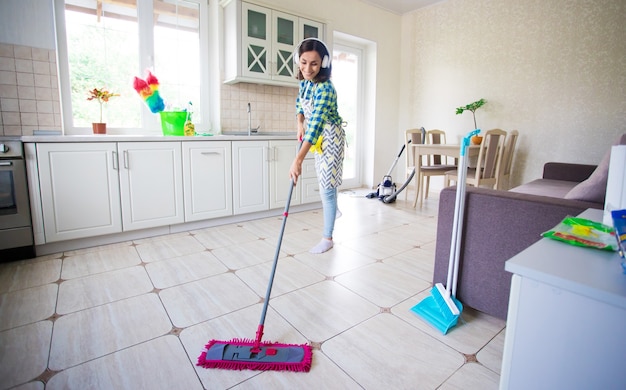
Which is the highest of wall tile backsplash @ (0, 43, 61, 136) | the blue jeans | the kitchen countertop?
wall tile backsplash @ (0, 43, 61, 136)

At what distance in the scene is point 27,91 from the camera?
2.48 meters

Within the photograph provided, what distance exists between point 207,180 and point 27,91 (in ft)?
4.68

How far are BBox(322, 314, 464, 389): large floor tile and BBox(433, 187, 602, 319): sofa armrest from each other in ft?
1.11

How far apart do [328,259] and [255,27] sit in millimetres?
2386

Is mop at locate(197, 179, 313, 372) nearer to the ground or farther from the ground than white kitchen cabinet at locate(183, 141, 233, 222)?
nearer to the ground

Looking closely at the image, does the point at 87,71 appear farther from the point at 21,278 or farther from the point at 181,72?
the point at 21,278

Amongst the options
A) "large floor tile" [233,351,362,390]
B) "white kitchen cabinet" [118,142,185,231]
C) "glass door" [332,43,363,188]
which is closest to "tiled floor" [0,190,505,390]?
"large floor tile" [233,351,362,390]

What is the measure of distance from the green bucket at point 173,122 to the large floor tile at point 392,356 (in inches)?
91.1

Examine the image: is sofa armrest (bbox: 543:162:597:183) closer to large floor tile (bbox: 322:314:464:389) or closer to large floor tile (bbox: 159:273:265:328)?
large floor tile (bbox: 322:314:464:389)

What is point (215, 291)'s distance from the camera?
1865 mm

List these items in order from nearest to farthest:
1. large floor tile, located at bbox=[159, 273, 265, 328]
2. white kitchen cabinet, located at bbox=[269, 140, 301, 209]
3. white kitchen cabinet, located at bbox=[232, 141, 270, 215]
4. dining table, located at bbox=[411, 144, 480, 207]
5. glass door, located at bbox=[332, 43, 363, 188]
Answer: large floor tile, located at bbox=[159, 273, 265, 328] → white kitchen cabinet, located at bbox=[232, 141, 270, 215] → white kitchen cabinet, located at bbox=[269, 140, 301, 209] → dining table, located at bbox=[411, 144, 480, 207] → glass door, located at bbox=[332, 43, 363, 188]

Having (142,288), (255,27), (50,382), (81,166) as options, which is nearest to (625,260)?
(50,382)

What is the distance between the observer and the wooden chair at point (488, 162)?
3438 millimetres

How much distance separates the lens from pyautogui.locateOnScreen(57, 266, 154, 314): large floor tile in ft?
5.63
